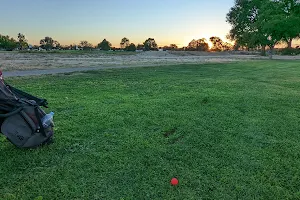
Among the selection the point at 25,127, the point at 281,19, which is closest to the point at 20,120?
the point at 25,127

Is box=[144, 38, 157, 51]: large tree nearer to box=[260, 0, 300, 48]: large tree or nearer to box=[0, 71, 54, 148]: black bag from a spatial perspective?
box=[260, 0, 300, 48]: large tree

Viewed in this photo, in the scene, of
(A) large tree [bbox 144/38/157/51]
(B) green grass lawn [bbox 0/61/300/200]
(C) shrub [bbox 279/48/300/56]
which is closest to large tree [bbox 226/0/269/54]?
(C) shrub [bbox 279/48/300/56]

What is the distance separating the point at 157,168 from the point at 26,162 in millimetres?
1412

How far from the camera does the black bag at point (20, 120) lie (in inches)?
119

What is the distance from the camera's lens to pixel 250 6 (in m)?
53.0

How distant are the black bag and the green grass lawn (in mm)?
191

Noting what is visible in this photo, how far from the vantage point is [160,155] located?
332 centimetres

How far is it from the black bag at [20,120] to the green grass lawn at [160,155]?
0.19 meters

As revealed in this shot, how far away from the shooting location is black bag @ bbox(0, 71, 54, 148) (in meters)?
3.01

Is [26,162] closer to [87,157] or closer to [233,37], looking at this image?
[87,157]

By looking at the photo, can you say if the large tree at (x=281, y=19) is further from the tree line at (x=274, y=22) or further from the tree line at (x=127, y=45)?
the tree line at (x=127, y=45)

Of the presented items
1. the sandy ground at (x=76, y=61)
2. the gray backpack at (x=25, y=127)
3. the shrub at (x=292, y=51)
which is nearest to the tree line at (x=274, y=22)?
the sandy ground at (x=76, y=61)

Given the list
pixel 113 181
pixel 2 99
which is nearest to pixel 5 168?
pixel 2 99

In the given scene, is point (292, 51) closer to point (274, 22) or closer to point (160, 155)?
point (274, 22)
